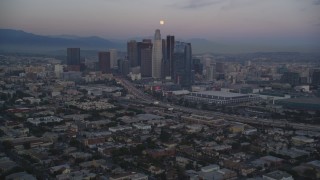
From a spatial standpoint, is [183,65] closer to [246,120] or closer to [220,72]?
[220,72]

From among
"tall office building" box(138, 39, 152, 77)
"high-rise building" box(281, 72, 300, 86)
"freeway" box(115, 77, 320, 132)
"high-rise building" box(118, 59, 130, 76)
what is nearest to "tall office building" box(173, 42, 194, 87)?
"tall office building" box(138, 39, 152, 77)

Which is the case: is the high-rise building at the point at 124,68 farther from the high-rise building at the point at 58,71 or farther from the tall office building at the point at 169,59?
the high-rise building at the point at 58,71

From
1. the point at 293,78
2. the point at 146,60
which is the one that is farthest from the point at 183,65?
the point at 293,78

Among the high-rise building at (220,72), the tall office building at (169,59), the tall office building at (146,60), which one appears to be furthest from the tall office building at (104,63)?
→ the high-rise building at (220,72)

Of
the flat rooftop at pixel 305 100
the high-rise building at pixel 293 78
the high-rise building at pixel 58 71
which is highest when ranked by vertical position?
the high-rise building at pixel 58 71

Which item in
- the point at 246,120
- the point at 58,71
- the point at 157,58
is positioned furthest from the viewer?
the point at 157,58

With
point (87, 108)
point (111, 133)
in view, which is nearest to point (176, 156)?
point (111, 133)

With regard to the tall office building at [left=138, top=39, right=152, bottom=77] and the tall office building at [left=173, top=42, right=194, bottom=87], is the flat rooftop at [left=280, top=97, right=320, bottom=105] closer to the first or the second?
the tall office building at [left=173, top=42, right=194, bottom=87]

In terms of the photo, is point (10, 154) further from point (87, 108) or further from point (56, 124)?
point (87, 108)
